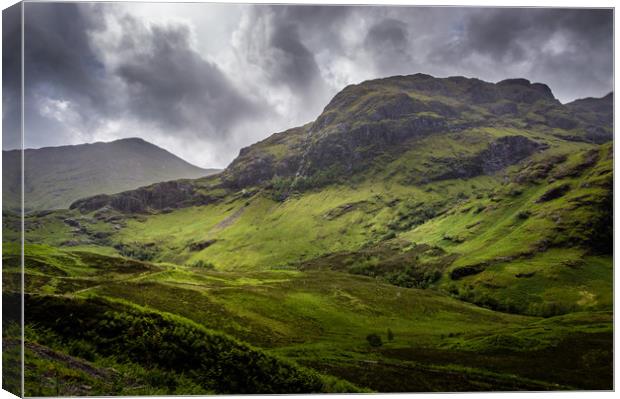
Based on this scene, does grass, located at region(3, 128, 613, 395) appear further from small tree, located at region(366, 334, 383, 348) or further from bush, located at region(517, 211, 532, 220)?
bush, located at region(517, 211, 532, 220)

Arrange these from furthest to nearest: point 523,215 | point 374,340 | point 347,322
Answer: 1. point 523,215
2. point 347,322
3. point 374,340

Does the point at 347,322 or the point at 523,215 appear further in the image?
the point at 523,215

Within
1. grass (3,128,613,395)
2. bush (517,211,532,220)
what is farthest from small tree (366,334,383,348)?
bush (517,211,532,220)

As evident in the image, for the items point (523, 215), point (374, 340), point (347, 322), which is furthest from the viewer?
point (523, 215)

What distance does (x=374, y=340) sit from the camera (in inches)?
1298

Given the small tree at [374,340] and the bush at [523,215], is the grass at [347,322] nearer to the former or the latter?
the small tree at [374,340]

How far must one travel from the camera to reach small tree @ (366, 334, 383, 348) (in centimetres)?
3183

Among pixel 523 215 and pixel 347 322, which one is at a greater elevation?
pixel 523 215

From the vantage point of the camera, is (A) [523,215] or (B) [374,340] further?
(A) [523,215]

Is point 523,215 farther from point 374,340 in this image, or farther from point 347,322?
point 374,340

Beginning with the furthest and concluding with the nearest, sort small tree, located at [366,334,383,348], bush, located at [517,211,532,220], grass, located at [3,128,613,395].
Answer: bush, located at [517,211,532,220]
small tree, located at [366,334,383,348]
grass, located at [3,128,613,395]

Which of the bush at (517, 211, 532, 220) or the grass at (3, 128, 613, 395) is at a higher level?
the bush at (517, 211, 532, 220)

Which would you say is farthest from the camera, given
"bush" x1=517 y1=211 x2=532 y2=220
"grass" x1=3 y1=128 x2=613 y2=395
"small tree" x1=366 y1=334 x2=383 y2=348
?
"bush" x1=517 y1=211 x2=532 y2=220

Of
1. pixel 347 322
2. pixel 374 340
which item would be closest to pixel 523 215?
pixel 347 322
